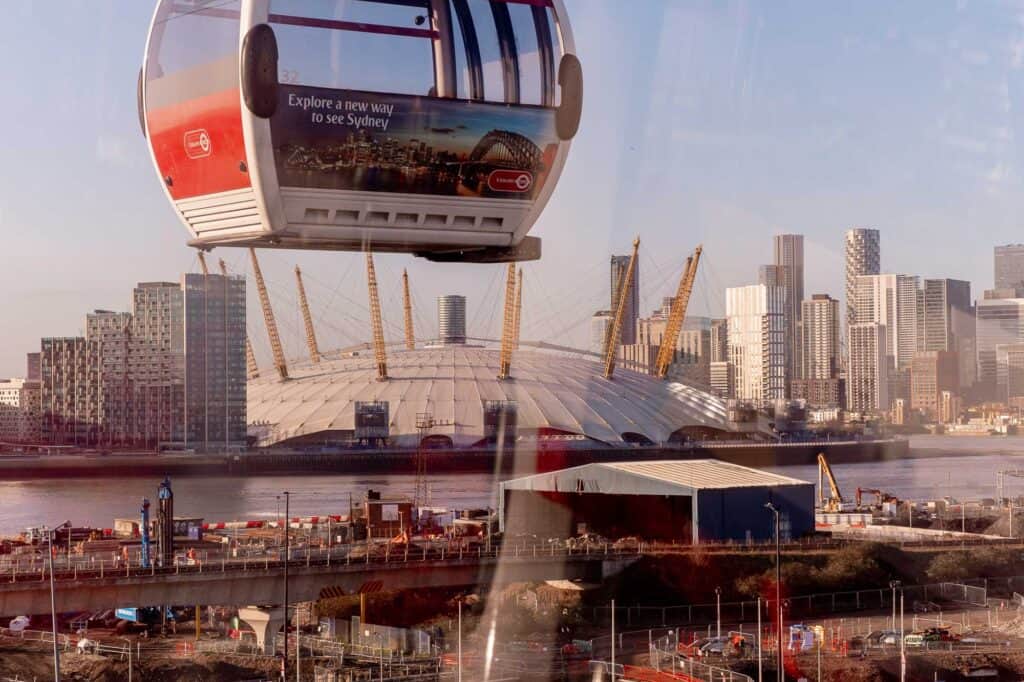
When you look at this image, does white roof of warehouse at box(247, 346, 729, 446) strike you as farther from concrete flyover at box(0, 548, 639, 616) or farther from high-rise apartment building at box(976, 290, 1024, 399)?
concrete flyover at box(0, 548, 639, 616)

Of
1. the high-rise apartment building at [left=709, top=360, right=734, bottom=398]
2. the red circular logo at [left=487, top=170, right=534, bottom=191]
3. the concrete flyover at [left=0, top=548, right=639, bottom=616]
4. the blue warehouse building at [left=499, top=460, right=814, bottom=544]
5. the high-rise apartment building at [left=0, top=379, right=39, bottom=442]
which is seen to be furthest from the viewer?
A: the high-rise apartment building at [left=0, top=379, right=39, bottom=442]

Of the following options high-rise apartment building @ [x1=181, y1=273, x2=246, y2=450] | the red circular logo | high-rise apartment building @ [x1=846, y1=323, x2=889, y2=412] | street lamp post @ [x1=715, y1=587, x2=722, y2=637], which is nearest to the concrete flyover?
street lamp post @ [x1=715, y1=587, x2=722, y2=637]

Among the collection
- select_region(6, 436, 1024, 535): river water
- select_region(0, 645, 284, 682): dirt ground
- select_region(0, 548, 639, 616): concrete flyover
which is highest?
select_region(0, 548, 639, 616): concrete flyover

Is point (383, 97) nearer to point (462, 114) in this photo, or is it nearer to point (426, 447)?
point (462, 114)

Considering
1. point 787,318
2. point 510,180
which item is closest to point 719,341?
point 787,318

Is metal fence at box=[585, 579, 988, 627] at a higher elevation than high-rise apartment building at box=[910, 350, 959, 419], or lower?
lower

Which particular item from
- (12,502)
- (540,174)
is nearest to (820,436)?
(12,502)
